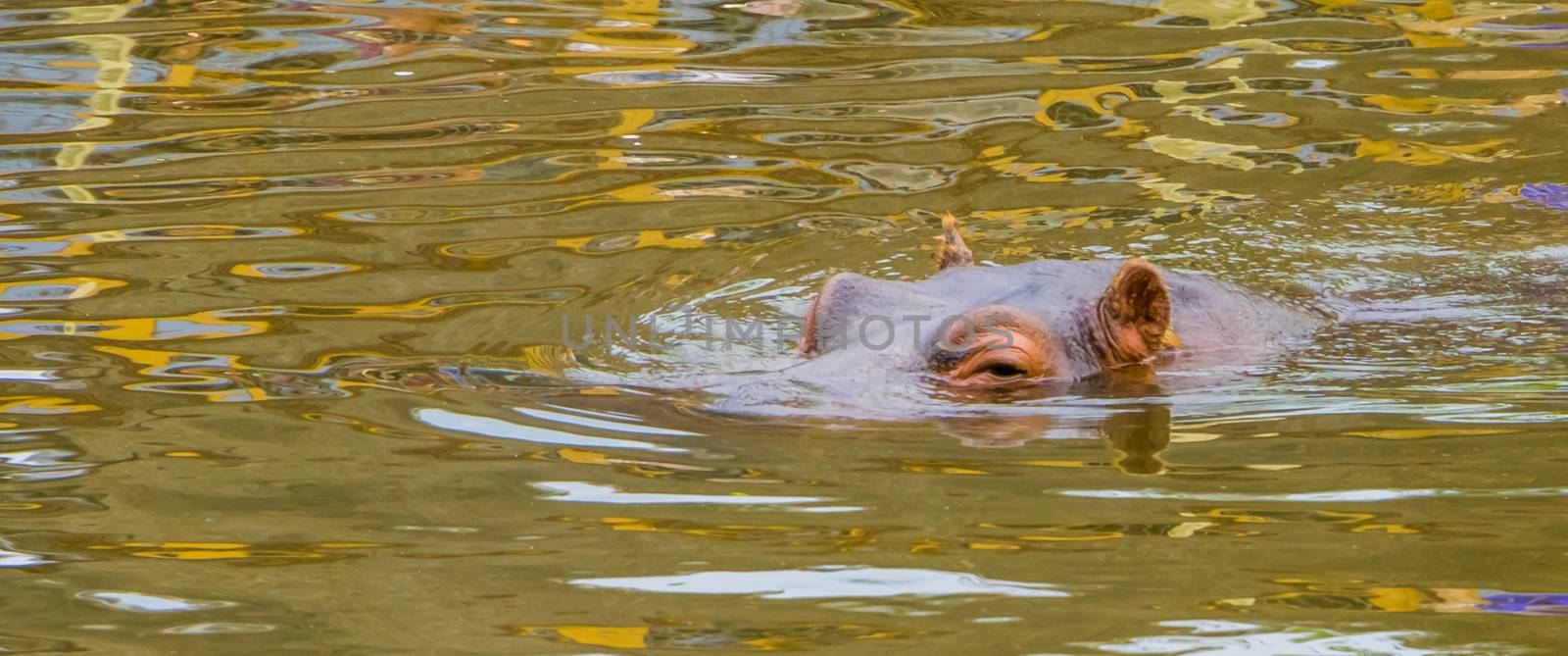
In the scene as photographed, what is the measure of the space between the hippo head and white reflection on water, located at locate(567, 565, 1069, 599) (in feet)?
5.39

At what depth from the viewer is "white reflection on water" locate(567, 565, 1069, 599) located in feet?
12.5

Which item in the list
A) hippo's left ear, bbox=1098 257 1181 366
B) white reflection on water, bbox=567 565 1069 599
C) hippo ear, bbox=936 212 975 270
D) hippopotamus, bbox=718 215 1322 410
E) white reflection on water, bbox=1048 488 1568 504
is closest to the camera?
white reflection on water, bbox=567 565 1069 599

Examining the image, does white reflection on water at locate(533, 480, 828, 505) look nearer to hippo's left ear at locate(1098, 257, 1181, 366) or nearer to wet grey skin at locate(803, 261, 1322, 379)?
wet grey skin at locate(803, 261, 1322, 379)

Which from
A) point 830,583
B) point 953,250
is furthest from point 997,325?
point 830,583

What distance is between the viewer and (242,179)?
29.8ft

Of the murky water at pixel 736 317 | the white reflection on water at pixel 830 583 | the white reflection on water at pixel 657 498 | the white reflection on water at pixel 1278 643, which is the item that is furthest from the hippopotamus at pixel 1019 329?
the white reflection on water at pixel 1278 643

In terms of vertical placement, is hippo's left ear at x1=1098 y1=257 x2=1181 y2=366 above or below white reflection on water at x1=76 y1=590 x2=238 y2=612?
above

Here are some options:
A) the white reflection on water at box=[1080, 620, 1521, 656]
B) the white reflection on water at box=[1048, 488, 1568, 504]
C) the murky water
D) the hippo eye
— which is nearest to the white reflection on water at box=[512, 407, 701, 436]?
the murky water

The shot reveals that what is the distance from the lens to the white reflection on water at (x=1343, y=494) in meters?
4.43

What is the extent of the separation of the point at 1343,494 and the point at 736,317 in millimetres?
3101

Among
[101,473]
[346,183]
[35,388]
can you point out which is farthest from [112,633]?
[346,183]

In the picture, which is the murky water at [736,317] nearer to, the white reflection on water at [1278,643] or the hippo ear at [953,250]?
the white reflection on water at [1278,643]

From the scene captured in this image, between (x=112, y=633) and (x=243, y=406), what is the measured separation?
196 centimetres

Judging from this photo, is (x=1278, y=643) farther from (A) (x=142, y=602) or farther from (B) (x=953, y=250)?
(B) (x=953, y=250)
